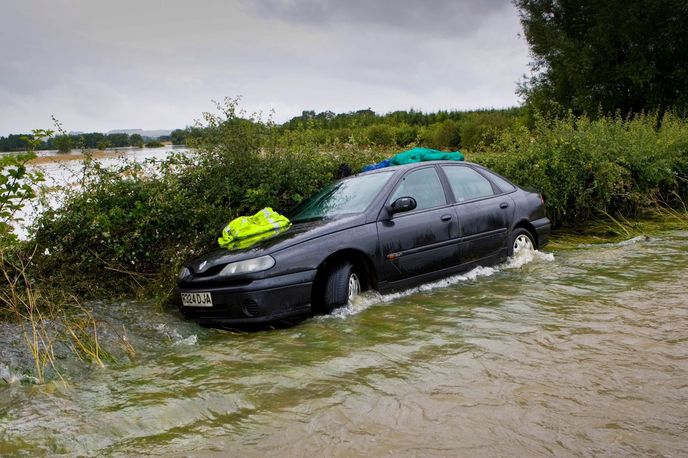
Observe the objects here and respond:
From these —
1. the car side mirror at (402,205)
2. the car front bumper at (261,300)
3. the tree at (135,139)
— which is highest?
the tree at (135,139)

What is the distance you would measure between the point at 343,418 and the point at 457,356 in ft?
4.44

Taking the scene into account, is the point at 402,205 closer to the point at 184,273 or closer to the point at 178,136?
the point at 184,273

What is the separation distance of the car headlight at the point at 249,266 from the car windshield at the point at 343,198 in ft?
3.71

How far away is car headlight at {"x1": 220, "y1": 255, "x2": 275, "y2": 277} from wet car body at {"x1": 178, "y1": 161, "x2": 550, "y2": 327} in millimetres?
15

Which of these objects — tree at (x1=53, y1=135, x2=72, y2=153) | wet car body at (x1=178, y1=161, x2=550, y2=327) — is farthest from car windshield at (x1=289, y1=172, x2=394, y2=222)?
tree at (x1=53, y1=135, x2=72, y2=153)

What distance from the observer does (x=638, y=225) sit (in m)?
11.2

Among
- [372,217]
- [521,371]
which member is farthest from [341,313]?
[521,371]

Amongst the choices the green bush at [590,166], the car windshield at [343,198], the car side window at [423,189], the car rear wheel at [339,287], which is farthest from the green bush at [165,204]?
the green bush at [590,166]

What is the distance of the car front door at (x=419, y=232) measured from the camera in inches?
248

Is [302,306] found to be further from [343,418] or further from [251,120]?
[251,120]

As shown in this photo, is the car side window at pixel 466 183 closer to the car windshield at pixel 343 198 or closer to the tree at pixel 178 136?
the car windshield at pixel 343 198

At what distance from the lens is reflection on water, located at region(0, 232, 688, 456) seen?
3.25 meters

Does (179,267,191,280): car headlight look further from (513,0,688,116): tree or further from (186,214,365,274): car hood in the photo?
(513,0,688,116): tree

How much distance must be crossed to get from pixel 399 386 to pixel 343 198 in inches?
125
